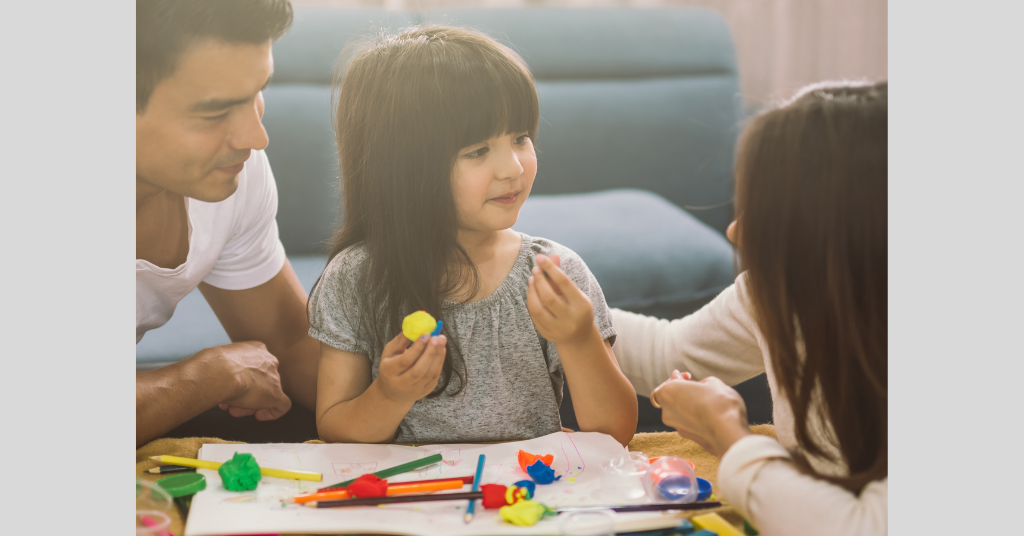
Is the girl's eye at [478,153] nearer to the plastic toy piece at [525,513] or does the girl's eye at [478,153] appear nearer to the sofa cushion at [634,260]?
the plastic toy piece at [525,513]

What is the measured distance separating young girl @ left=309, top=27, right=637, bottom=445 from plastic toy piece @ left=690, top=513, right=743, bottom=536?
0.19 meters

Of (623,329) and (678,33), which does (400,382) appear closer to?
(623,329)

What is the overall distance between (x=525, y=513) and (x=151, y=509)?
1.03ft

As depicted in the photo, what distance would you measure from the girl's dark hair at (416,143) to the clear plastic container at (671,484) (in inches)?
10.4

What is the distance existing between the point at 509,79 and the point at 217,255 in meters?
0.51

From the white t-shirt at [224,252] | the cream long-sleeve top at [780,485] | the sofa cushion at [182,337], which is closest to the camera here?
the cream long-sleeve top at [780,485]

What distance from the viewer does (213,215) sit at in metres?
0.97

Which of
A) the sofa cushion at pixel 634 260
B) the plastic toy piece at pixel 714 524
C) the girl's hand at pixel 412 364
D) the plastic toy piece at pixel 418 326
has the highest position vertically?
the sofa cushion at pixel 634 260

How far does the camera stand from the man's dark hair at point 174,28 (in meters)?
0.69

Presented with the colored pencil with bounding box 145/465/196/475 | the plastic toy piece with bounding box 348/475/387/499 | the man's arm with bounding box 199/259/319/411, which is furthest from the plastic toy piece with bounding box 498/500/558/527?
the man's arm with bounding box 199/259/319/411

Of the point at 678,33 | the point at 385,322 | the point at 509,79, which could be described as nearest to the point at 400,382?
the point at 385,322

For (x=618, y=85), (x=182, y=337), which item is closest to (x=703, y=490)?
(x=182, y=337)

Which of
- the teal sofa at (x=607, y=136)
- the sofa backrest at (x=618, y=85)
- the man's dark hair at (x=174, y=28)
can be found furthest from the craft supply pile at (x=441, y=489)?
the sofa backrest at (x=618, y=85)

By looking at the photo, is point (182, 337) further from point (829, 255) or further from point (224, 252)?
point (829, 255)
